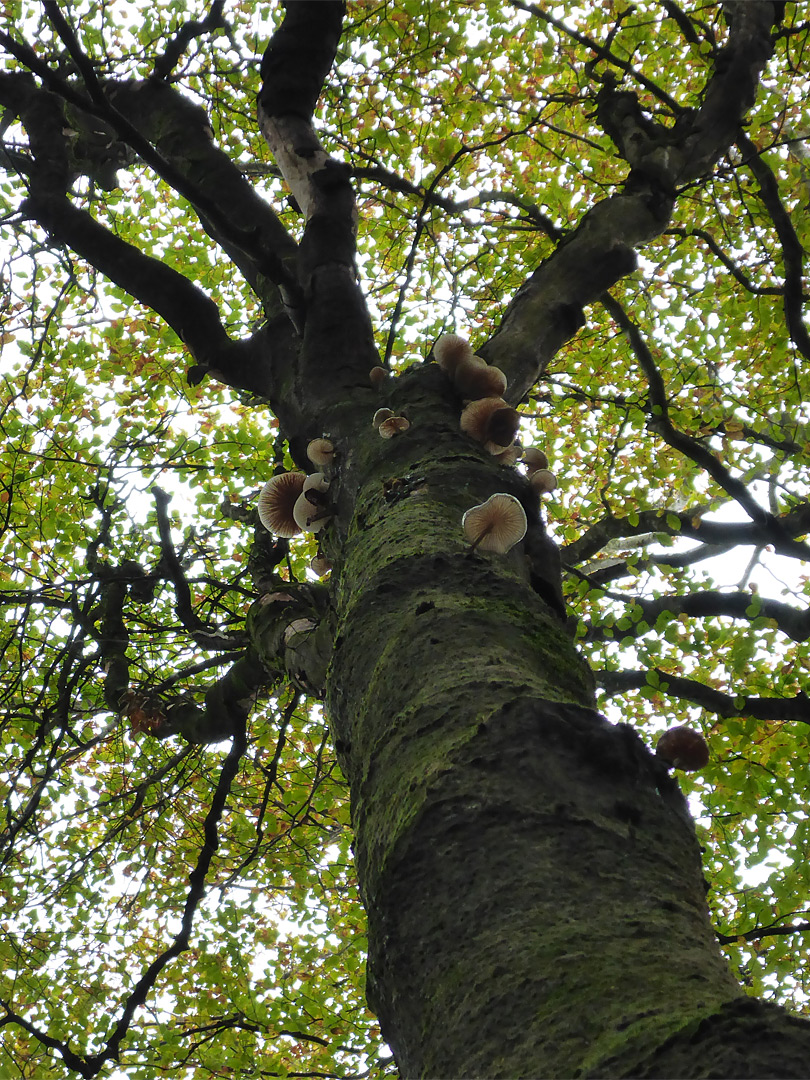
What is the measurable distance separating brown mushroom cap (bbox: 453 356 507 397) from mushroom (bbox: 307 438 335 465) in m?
0.59

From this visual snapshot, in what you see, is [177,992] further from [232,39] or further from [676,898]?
[232,39]

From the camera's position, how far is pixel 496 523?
2355mm

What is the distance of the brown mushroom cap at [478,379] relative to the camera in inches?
124

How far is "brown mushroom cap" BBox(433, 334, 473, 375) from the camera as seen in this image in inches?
132

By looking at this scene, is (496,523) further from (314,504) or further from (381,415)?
(314,504)

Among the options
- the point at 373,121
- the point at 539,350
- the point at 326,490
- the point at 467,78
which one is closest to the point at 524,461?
the point at 539,350

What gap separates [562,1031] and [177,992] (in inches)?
296

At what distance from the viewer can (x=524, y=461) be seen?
3.84 metres

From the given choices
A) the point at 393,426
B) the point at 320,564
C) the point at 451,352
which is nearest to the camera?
the point at 393,426

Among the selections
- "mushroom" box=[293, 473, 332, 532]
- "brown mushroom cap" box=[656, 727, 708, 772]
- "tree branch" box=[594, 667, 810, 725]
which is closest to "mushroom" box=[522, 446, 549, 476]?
"mushroom" box=[293, 473, 332, 532]

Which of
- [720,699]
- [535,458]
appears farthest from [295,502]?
[720,699]

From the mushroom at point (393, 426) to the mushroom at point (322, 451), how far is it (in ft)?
0.97

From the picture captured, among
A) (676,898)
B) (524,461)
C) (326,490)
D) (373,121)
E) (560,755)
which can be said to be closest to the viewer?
(676,898)

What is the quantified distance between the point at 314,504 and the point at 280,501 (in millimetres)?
563
